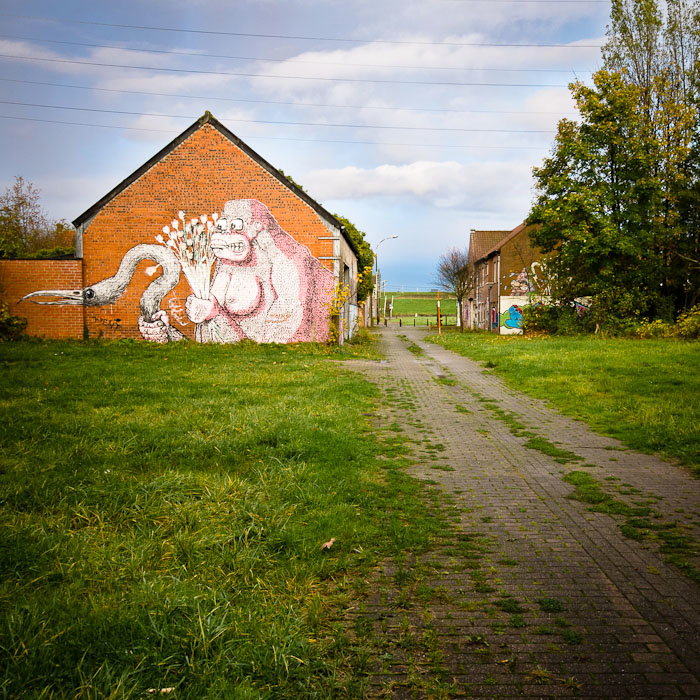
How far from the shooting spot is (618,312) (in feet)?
99.7

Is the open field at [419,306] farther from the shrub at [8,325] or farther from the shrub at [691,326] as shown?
the shrub at [8,325]

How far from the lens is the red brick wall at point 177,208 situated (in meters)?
20.2

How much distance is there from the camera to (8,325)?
2034cm

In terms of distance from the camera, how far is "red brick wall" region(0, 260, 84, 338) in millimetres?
20641

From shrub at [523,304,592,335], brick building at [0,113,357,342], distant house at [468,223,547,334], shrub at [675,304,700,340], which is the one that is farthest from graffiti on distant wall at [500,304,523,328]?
brick building at [0,113,357,342]

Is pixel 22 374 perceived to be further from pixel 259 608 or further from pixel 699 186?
pixel 699 186

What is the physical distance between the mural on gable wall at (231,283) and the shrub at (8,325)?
0.91 meters

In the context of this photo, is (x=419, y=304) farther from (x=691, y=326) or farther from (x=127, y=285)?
(x=127, y=285)

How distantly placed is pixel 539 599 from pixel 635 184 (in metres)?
31.0

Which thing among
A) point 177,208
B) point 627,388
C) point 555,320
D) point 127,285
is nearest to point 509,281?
point 555,320

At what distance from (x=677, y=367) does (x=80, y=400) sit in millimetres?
13398

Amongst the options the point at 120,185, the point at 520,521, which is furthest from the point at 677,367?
the point at 120,185

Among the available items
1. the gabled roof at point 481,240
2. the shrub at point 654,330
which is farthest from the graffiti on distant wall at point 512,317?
the gabled roof at point 481,240

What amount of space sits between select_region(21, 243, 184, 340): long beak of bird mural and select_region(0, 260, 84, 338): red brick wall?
0.22 meters
